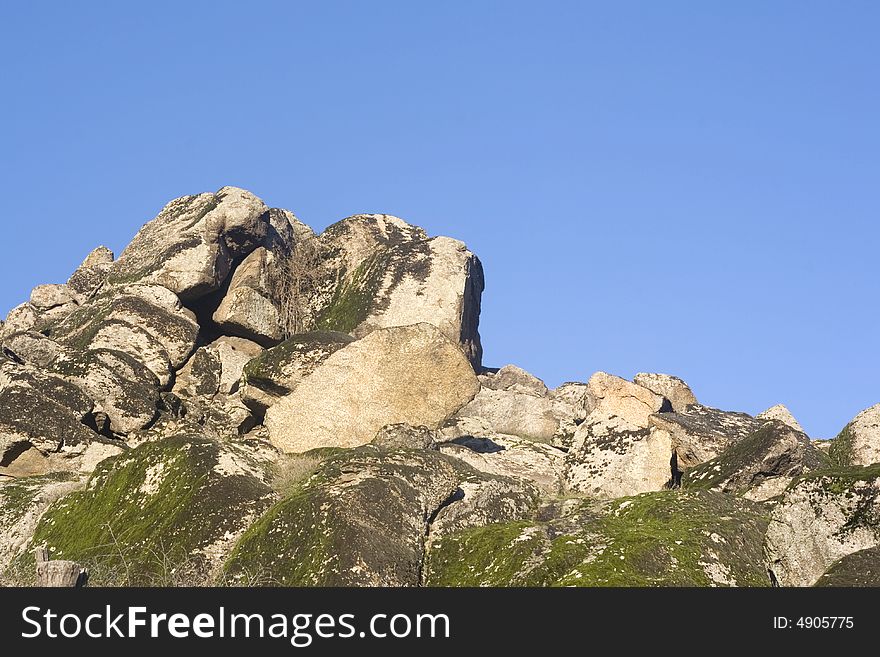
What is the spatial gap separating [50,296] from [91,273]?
2.03 m

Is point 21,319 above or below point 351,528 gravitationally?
above

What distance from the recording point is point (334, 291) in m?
39.8

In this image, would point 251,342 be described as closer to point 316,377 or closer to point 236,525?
point 316,377

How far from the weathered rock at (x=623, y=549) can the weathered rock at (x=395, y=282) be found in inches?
587

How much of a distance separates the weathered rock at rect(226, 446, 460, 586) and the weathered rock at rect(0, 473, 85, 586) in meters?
4.93

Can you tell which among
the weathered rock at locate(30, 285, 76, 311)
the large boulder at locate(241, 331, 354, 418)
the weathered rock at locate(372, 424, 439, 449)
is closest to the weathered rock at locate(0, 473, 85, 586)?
the large boulder at locate(241, 331, 354, 418)

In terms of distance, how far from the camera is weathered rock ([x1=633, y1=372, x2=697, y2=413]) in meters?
36.9

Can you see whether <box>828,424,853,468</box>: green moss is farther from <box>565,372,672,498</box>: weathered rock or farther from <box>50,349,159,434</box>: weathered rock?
<box>50,349,159,434</box>: weathered rock

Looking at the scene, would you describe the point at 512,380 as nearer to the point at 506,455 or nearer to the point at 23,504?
the point at 506,455

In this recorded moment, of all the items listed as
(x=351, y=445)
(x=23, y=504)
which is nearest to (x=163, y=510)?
(x=23, y=504)

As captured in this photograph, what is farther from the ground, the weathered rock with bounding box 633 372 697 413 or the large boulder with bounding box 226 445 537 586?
the weathered rock with bounding box 633 372 697 413

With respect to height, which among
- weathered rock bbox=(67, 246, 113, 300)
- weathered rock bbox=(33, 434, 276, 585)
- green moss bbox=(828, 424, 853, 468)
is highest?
weathered rock bbox=(67, 246, 113, 300)

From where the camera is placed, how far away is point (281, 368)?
3103 centimetres
